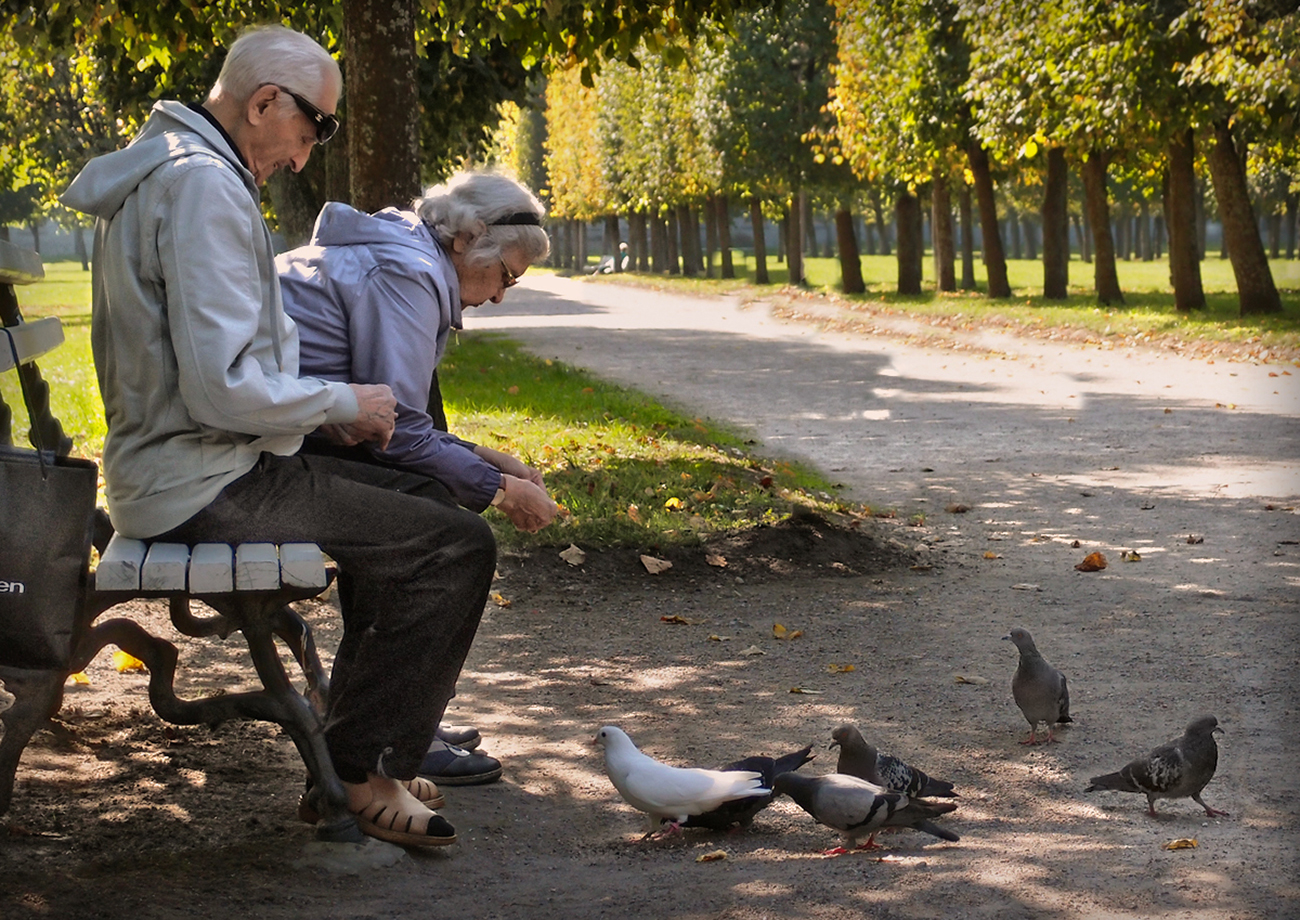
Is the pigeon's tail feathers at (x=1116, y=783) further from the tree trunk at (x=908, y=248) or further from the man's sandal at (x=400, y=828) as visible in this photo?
the tree trunk at (x=908, y=248)

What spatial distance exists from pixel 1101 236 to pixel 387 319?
25901mm

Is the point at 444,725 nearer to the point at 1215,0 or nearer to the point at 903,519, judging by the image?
the point at 903,519

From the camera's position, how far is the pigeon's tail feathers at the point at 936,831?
3.83 meters

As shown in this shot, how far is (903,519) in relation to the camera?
8711 millimetres

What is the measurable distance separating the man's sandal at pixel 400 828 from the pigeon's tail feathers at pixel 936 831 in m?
A: 1.25

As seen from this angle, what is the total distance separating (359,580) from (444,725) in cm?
137

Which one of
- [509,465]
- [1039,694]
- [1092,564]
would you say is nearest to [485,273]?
[509,465]

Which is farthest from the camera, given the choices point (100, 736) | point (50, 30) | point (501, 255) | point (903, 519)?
point (50, 30)

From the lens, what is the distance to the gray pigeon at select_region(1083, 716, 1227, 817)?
12.9ft

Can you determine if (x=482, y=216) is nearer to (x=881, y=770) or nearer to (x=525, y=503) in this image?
(x=525, y=503)

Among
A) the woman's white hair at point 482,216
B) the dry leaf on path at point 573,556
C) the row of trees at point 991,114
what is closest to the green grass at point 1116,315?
the row of trees at point 991,114

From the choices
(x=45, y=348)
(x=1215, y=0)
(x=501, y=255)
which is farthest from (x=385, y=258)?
(x=1215, y=0)

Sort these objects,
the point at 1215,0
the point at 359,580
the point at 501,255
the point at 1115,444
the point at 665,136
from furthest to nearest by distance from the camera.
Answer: the point at 665,136 < the point at 1215,0 < the point at 1115,444 < the point at 501,255 < the point at 359,580

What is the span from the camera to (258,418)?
3.39 m
